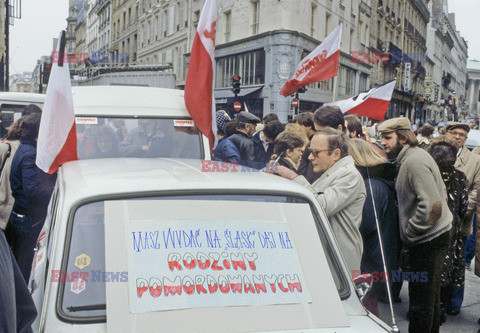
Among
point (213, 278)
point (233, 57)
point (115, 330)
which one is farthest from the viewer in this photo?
point (233, 57)

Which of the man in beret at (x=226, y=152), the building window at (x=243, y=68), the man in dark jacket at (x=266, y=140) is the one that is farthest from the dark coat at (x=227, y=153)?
the building window at (x=243, y=68)

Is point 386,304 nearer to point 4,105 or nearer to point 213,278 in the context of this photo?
point 213,278

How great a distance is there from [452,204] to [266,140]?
8.23 feet

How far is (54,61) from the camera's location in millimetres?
3521

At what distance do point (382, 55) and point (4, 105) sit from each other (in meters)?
32.1

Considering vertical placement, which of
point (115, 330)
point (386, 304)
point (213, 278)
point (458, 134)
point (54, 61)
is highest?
point (54, 61)

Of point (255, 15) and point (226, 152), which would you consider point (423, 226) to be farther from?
point (255, 15)

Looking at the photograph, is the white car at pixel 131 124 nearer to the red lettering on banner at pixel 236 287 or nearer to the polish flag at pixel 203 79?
the polish flag at pixel 203 79

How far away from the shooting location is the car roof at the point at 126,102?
17.7 ft

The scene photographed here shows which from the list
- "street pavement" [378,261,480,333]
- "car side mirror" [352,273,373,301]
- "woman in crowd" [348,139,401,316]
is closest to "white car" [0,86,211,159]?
"woman in crowd" [348,139,401,316]

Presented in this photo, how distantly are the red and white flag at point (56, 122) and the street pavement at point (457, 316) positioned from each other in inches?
132

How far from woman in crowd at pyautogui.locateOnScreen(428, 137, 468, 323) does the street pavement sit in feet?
0.47

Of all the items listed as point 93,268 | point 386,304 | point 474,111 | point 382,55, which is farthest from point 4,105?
point 474,111

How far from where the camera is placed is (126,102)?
5602mm
